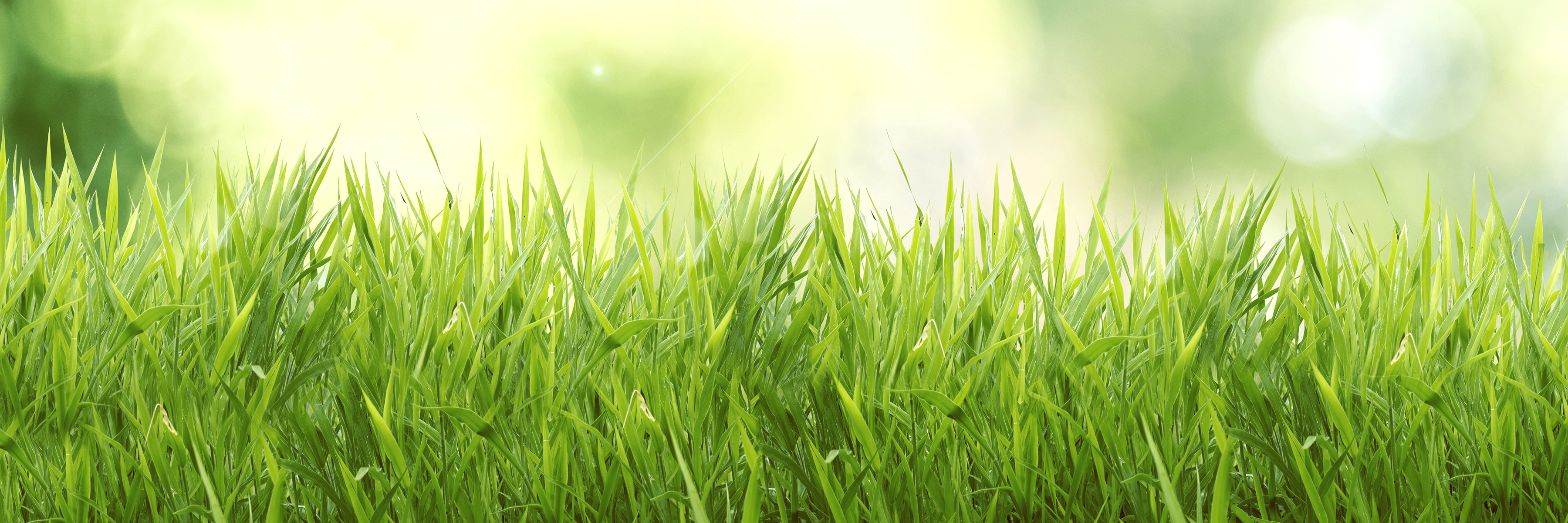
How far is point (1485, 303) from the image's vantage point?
120 cm

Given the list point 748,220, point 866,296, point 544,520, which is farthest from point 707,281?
point 544,520

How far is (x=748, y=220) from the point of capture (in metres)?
1.09

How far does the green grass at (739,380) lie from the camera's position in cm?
101

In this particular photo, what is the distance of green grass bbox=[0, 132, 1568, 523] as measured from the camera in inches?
39.8

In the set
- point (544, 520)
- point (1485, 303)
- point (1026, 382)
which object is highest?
point (1485, 303)

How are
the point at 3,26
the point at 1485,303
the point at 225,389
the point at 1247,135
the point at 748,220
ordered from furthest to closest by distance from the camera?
the point at 1247,135 < the point at 3,26 < the point at 1485,303 < the point at 748,220 < the point at 225,389

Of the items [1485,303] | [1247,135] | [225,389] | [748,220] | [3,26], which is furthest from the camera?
[1247,135]

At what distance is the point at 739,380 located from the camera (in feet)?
3.41

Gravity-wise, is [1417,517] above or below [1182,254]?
below

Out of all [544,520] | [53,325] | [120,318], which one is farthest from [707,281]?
[53,325]

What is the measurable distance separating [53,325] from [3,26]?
7.68 metres

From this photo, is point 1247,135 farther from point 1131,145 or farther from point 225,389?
point 225,389

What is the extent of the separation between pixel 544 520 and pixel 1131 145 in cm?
796

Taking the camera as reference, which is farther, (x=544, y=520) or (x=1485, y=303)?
(x=1485, y=303)
